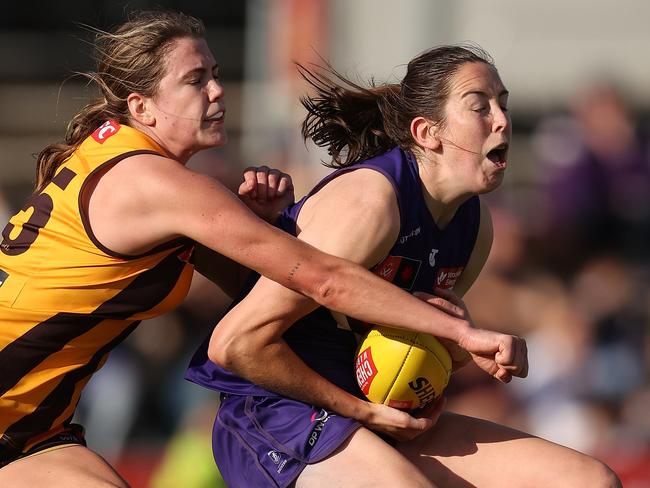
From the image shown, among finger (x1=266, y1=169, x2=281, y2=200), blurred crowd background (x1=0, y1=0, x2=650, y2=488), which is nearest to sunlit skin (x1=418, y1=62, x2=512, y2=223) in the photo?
finger (x1=266, y1=169, x2=281, y2=200)

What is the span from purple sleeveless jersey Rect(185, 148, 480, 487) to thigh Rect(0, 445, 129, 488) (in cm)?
44

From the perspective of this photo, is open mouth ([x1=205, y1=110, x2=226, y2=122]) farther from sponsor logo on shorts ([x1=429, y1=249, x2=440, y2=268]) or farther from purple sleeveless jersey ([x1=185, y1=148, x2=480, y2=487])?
sponsor logo on shorts ([x1=429, y1=249, x2=440, y2=268])

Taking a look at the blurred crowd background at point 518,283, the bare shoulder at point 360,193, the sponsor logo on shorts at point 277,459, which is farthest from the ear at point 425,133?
the blurred crowd background at point 518,283

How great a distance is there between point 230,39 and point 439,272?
33.2 feet

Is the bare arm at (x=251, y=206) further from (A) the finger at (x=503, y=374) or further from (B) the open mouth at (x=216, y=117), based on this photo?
(A) the finger at (x=503, y=374)

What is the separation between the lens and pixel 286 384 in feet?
13.7

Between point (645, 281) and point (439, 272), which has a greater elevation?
point (439, 272)

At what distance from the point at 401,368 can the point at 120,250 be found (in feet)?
3.38

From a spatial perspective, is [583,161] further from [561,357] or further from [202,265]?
[202,265]

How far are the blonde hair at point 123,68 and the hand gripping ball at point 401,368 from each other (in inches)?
47.3

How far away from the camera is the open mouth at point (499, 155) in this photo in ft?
14.5

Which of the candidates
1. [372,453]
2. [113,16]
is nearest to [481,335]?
[372,453]

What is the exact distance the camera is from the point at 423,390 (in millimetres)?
4258

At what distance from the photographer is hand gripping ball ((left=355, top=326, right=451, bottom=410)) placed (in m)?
4.20
